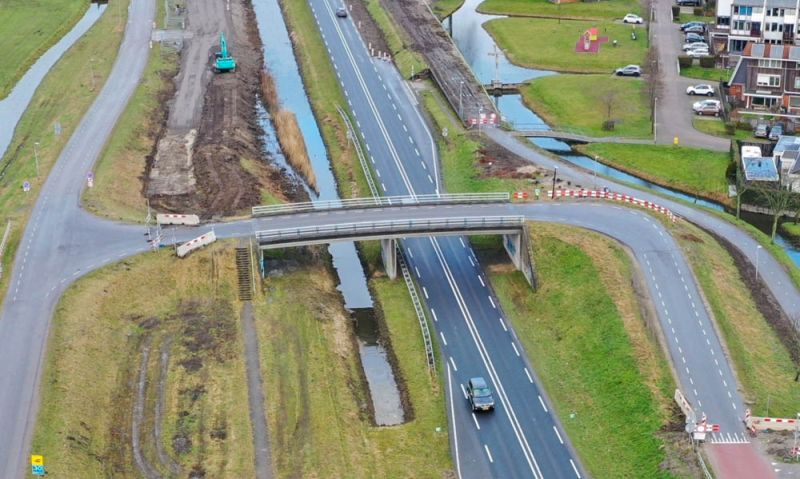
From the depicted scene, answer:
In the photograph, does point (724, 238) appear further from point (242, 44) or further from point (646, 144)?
point (242, 44)

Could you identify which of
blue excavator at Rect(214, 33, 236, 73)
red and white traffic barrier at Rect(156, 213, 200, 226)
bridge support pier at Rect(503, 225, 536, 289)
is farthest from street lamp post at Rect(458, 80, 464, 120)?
red and white traffic barrier at Rect(156, 213, 200, 226)

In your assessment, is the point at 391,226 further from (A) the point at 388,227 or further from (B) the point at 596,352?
(B) the point at 596,352

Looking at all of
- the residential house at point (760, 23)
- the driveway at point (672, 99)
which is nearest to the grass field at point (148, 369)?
the driveway at point (672, 99)

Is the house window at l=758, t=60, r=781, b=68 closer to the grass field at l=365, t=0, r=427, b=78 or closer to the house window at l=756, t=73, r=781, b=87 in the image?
the house window at l=756, t=73, r=781, b=87

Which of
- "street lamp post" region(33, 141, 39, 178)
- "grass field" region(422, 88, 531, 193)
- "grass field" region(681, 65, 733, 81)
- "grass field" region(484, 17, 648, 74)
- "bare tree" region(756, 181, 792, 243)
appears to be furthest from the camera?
"grass field" region(484, 17, 648, 74)

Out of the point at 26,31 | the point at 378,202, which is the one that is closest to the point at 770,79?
the point at 378,202

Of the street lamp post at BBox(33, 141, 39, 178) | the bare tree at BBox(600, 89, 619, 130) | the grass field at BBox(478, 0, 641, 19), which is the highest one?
the street lamp post at BBox(33, 141, 39, 178)
